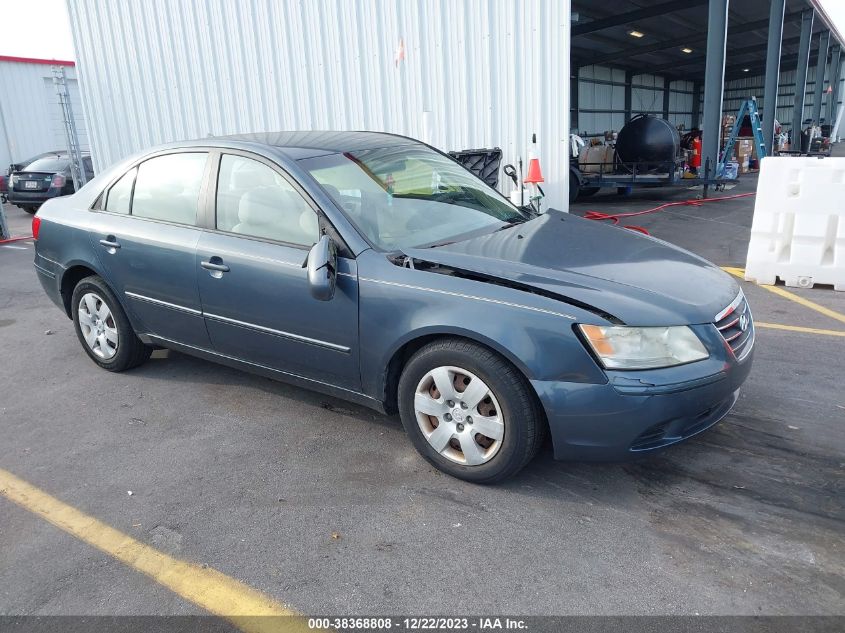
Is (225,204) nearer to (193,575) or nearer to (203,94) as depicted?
(193,575)

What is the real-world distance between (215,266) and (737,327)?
8.72 ft

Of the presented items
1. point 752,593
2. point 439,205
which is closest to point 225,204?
point 439,205

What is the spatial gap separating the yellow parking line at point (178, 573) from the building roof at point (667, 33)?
18623mm

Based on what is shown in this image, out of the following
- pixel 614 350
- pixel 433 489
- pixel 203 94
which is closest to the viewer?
pixel 614 350

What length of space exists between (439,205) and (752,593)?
2359 mm

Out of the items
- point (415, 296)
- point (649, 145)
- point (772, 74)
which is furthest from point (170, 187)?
point (772, 74)

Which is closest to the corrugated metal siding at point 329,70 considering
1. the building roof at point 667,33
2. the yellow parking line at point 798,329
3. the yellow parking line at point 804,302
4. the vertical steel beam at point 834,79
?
the yellow parking line at point 804,302

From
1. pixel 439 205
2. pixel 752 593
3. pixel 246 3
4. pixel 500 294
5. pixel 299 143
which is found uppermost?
pixel 246 3

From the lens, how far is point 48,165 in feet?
46.8

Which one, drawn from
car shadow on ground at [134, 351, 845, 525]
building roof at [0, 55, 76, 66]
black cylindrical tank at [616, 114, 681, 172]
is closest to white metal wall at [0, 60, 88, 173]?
building roof at [0, 55, 76, 66]

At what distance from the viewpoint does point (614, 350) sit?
2.61m

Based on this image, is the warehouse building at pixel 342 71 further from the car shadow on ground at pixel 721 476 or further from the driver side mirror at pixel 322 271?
the driver side mirror at pixel 322 271

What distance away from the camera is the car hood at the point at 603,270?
2.70 meters

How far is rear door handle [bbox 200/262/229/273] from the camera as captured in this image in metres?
3.55
